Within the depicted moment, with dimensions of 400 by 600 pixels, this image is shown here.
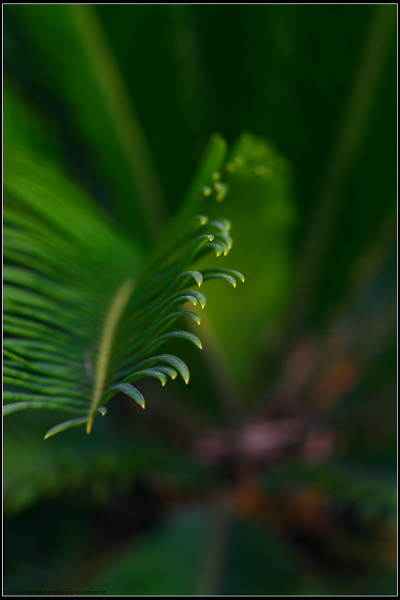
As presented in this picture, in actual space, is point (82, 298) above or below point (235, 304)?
above

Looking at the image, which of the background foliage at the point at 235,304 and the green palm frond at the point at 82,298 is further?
the background foliage at the point at 235,304

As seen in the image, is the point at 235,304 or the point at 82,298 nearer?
the point at 82,298

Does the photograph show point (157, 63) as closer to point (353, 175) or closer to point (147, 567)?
point (353, 175)

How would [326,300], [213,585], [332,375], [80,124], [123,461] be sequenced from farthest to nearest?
[332,375], [326,300], [80,124], [123,461], [213,585]

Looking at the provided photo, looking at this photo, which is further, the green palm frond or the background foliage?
the background foliage

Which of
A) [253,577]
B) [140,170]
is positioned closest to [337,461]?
[253,577]
